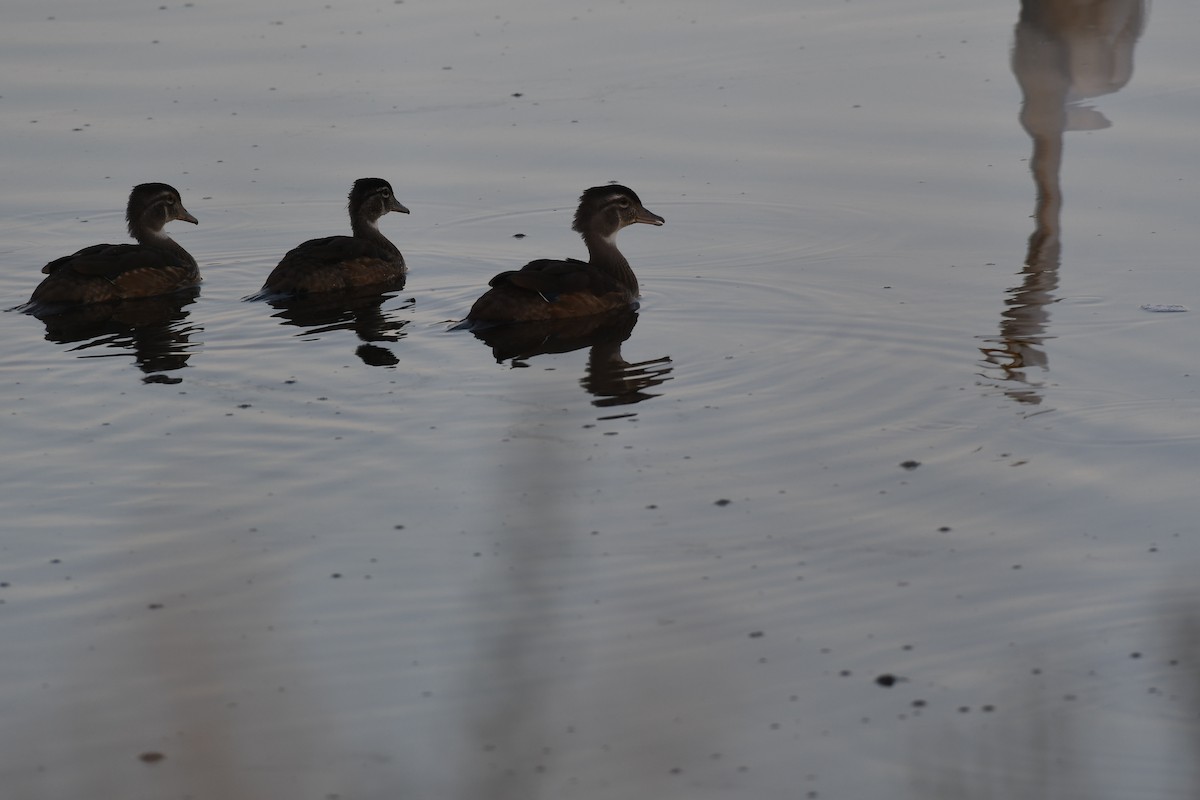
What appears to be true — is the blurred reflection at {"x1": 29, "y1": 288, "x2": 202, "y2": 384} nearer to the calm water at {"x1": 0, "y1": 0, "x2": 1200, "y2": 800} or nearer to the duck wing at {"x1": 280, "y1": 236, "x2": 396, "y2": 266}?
the calm water at {"x1": 0, "y1": 0, "x2": 1200, "y2": 800}

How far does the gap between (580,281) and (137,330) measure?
265 cm

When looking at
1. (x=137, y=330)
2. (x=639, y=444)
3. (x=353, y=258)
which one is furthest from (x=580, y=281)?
(x=137, y=330)

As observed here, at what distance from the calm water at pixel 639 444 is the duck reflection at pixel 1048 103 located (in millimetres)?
64

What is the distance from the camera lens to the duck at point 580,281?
10.6 metres

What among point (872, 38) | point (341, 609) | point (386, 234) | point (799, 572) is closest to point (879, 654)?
point (799, 572)

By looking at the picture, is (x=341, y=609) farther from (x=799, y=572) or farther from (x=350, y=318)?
(x=350, y=318)

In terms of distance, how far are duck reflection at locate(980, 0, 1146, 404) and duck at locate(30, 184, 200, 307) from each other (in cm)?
525

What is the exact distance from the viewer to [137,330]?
36.0ft

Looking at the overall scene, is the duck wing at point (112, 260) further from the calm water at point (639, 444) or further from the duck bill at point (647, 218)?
the duck bill at point (647, 218)

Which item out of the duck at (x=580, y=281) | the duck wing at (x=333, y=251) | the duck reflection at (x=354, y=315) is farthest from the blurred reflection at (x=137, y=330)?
the duck at (x=580, y=281)

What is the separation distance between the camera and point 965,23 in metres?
17.7

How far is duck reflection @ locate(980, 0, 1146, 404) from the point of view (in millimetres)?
9555

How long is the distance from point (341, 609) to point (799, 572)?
1686 millimetres

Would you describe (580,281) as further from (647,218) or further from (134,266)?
(134,266)
